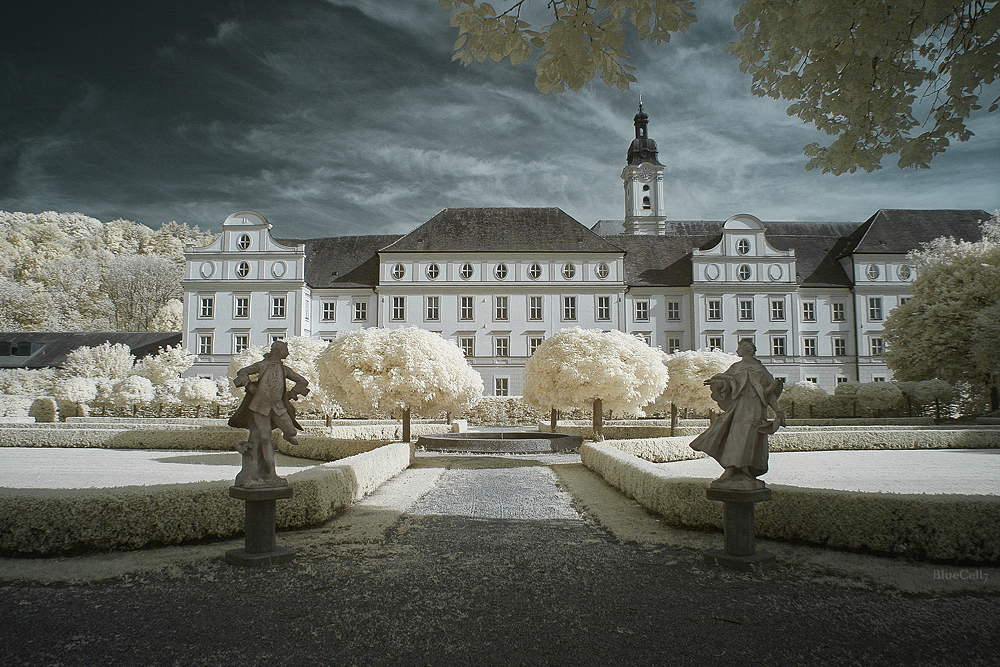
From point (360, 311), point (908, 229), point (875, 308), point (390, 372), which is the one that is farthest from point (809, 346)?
point (390, 372)

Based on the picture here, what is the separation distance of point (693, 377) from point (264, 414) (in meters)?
18.8

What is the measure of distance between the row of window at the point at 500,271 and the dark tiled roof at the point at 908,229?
16698 mm

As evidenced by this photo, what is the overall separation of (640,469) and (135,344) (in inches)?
1855

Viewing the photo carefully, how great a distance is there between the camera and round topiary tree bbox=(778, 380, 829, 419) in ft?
104

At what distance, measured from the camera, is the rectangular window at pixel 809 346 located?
41.4 meters

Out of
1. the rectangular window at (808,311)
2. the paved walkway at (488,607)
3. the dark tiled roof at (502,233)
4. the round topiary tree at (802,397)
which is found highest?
the dark tiled roof at (502,233)

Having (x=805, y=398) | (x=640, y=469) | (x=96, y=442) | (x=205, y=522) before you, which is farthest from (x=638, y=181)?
(x=205, y=522)

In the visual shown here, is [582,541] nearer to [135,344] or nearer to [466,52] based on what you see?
[466,52]

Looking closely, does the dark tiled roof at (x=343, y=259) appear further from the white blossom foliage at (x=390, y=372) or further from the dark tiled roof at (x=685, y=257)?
the white blossom foliage at (x=390, y=372)

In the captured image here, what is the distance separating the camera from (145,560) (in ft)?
21.9

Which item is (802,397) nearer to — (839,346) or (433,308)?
(839,346)

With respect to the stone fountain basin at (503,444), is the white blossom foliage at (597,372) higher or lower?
higher

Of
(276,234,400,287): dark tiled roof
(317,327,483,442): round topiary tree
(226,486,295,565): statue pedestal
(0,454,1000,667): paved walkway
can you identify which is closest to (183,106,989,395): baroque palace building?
(276,234,400,287): dark tiled roof

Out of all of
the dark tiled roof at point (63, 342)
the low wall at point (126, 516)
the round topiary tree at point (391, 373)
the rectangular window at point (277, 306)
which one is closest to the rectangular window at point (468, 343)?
the rectangular window at point (277, 306)
